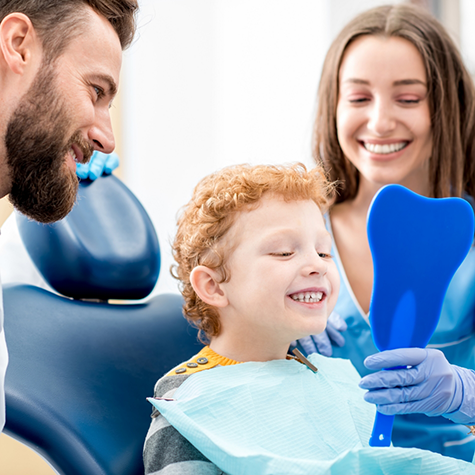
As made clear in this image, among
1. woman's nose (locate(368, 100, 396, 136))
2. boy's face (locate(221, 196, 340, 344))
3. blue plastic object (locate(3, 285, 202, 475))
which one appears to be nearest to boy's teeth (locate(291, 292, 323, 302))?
boy's face (locate(221, 196, 340, 344))

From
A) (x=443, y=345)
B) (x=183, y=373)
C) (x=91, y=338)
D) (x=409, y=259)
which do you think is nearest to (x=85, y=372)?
(x=91, y=338)

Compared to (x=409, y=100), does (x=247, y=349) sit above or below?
below

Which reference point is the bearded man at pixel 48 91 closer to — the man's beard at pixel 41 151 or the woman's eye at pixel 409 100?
the man's beard at pixel 41 151

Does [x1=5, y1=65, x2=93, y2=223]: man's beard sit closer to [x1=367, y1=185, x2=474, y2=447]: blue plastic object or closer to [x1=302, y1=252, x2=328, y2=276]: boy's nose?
[x1=302, y1=252, x2=328, y2=276]: boy's nose

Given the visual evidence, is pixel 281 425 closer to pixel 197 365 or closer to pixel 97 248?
pixel 197 365

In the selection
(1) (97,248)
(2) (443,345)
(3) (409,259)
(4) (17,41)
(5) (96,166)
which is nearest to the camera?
(3) (409,259)

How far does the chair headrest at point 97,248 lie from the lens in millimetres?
1259

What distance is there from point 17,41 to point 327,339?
37.9 inches

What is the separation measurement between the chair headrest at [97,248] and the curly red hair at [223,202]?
0.67ft

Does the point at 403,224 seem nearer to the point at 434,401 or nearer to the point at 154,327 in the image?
the point at 434,401

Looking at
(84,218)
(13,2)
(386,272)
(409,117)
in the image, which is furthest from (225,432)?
(409,117)

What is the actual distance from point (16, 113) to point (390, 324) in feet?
2.48

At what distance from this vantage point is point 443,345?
151cm

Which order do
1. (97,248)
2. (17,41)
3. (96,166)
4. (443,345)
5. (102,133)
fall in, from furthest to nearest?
(443,345) → (96,166) → (97,248) → (102,133) → (17,41)
